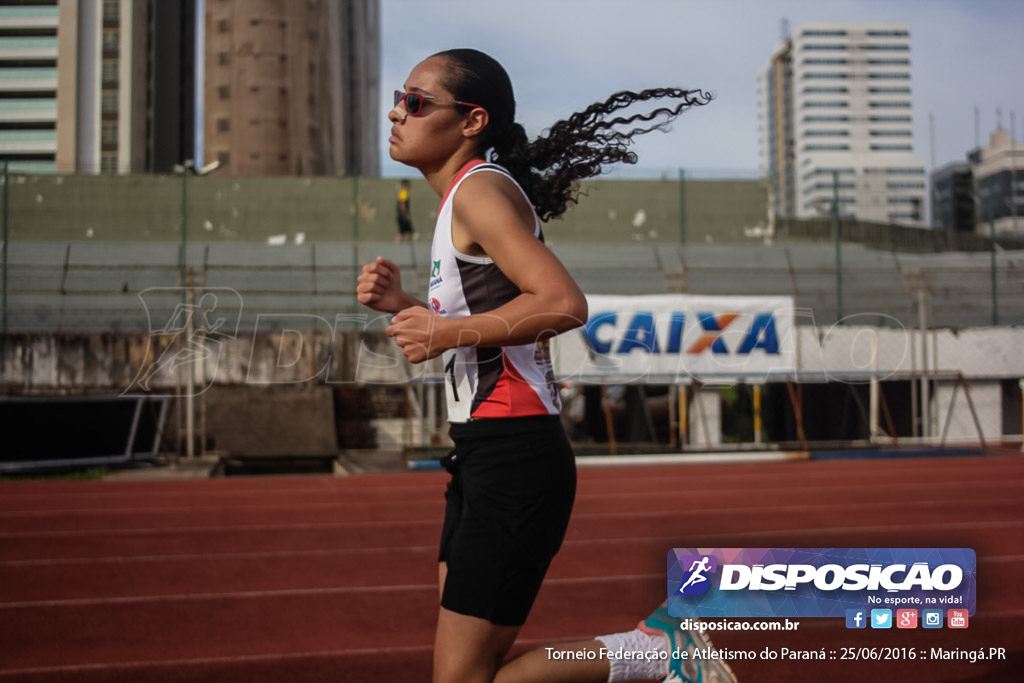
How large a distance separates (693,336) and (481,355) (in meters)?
11.7

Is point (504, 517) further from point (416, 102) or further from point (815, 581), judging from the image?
point (815, 581)

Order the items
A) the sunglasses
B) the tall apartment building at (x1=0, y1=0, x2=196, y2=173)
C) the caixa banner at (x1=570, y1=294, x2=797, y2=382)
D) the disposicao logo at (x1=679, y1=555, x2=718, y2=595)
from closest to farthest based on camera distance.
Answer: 1. the sunglasses
2. the disposicao logo at (x1=679, y1=555, x2=718, y2=595)
3. the caixa banner at (x1=570, y1=294, x2=797, y2=382)
4. the tall apartment building at (x1=0, y1=0, x2=196, y2=173)

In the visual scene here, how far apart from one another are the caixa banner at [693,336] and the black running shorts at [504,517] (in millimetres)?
11143

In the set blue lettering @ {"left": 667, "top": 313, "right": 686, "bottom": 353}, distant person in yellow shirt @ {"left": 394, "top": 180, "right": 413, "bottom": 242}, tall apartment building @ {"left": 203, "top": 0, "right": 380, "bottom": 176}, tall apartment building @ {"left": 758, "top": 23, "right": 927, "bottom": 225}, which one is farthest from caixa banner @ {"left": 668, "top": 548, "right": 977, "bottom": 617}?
tall apartment building @ {"left": 758, "top": 23, "right": 927, "bottom": 225}

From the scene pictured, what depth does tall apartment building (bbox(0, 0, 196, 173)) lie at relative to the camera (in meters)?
26.5

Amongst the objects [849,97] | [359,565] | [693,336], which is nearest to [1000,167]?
[849,97]

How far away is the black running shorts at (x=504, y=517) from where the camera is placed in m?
1.91

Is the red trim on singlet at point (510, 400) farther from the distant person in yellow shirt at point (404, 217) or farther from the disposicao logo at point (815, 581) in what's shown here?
the distant person in yellow shirt at point (404, 217)

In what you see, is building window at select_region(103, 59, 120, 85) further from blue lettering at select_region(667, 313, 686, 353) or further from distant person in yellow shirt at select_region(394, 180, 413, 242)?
blue lettering at select_region(667, 313, 686, 353)

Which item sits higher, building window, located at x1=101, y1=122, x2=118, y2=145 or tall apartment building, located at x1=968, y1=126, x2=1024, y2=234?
tall apartment building, located at x1=968, y1=126, x2=1024, y2=234

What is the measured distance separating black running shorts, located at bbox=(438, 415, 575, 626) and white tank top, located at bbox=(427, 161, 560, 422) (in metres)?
0.04

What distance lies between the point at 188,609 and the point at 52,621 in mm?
632

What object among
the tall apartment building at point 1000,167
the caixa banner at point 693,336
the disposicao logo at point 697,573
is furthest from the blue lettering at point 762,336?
the tall apartment building at point 1000,167

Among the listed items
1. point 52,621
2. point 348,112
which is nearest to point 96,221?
point 52,621
